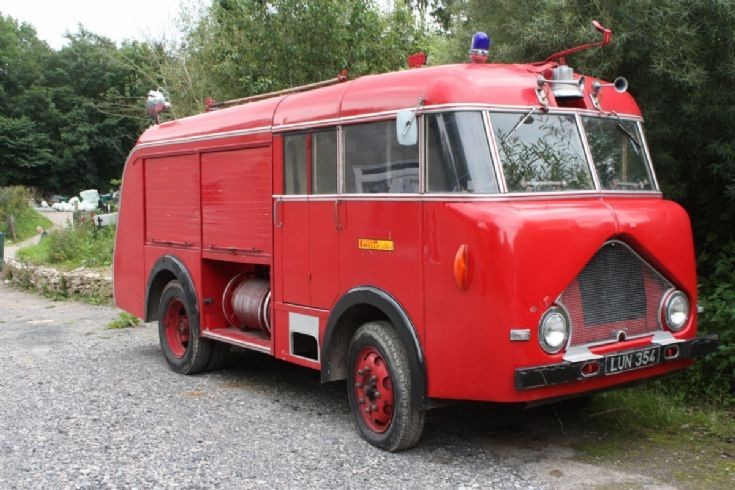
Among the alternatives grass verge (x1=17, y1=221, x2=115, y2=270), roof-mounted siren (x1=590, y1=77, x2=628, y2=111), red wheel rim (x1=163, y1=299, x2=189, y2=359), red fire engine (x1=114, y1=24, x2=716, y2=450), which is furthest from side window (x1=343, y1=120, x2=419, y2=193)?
grass verge (x1=17, y1=221, x2=115, y2=270)

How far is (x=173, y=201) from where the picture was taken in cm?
840

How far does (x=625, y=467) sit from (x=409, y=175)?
2.35 metres

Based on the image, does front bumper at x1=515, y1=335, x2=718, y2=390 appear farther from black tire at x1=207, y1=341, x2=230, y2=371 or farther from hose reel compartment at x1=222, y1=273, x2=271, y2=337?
black tire at x1=207, y1=341, x2=230, y2=371

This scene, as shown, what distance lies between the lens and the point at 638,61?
296 inches

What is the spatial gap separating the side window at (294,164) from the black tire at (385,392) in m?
1.37

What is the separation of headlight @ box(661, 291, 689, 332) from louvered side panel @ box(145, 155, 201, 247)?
440 centimetres

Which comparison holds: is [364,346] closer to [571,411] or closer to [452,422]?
[452,422]

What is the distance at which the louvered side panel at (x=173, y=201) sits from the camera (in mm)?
8008

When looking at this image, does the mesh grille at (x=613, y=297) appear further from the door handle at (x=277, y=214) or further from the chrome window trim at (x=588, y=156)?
the door handle at (x=277, y=214)

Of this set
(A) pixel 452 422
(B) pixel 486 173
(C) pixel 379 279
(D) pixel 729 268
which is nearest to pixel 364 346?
(C) pixel 379 279

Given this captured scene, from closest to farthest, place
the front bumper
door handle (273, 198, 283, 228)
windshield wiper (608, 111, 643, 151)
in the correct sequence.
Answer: the front bumper
windshield wiper (608, 111, 643, 151)
door handle (273, 198, 283, 228)

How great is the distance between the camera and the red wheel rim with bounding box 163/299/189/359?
8609 millimetres

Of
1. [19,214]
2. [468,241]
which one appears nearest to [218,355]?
[468,241]

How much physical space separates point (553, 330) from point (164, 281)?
16.9 ft
